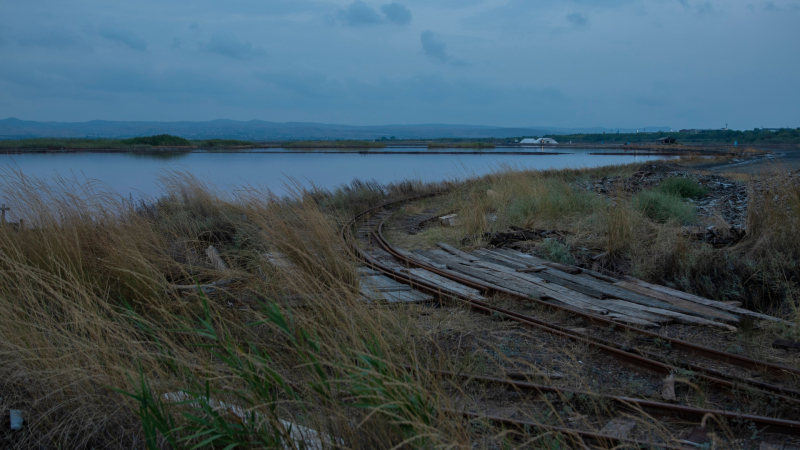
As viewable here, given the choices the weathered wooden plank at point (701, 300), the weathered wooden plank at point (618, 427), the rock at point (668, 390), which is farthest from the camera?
the weathered wooden plank at point (701, 300)

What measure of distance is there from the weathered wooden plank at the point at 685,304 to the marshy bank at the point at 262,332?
0.48 meters

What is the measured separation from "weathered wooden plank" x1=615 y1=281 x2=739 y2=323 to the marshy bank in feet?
1.59

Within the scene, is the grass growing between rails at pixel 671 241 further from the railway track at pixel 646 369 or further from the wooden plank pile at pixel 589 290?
the railway track at pixel 646 369

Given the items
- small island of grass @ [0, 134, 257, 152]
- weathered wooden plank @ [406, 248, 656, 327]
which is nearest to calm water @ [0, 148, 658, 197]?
weathered wooden plank @ [406, 248, 656, 327]

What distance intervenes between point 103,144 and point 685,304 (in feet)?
245

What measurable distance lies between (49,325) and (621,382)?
4809 millimetres

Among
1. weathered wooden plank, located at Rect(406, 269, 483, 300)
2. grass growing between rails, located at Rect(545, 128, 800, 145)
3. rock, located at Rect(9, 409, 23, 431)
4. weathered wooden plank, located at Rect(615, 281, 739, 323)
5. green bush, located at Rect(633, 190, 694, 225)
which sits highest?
grass growing between rails, located at Rect(545, 128, 800, 145)

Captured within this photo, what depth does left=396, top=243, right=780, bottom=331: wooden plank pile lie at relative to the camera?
574 centimetres

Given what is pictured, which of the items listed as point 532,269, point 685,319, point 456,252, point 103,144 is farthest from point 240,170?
point 103,144

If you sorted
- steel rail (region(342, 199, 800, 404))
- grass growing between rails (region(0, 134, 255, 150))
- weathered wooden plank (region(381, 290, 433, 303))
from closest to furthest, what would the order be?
steel rail (region(342, 199, 800, 404)) → weathered wooden plank (region(381, 290, 433, 303)) → grass growing between rails (region(0, 134, 255, 150))

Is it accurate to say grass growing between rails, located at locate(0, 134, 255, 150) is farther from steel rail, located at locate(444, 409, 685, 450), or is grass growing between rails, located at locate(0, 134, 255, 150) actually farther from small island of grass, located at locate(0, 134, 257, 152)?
steel rail, located at locate(444, 409, 685, 450)

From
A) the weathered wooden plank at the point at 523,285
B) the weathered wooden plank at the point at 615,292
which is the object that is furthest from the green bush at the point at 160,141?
the weathered wooden plank at the point at 615,292

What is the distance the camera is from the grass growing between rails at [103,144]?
57.7 m

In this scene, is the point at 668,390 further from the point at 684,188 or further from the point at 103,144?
the point at 103,144
